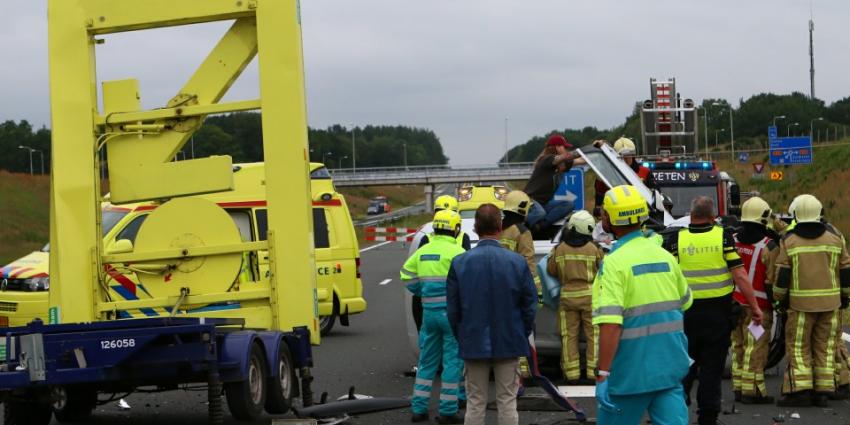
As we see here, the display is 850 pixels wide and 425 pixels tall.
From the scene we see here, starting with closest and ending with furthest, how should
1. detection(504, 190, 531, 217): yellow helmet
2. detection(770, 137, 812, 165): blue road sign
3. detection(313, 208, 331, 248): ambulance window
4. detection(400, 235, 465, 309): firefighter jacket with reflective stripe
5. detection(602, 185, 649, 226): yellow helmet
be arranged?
detection(602, 185, 649, 226): yellow helmet, detection(400, 235, 465, 309): firefighter jacket with reflective stripe, detection(504, 190, 531, 217): yellow helmet, detection(313, 208, 331, 248): ambulance window, detection(770, 137, 812, 165): blue road sign

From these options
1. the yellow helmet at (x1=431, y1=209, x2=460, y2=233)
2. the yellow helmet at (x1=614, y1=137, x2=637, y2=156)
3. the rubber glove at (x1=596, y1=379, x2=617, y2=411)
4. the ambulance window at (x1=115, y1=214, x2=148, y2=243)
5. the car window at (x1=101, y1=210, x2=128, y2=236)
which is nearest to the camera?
the rubber glove at (x1=596, y1=379, x2=617, y2=411)

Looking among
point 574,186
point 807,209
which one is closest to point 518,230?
point 807,209

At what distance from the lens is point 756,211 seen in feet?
38.3

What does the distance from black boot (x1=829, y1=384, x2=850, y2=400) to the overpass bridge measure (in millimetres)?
94603

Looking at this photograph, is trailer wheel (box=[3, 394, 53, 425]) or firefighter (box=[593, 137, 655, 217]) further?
firefighter (box=[593, 137, 655, 217])

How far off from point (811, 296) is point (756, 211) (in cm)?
88

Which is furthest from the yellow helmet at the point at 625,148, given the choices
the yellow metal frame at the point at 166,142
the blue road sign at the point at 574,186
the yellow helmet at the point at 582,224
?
the yellow metal frame at the point at 166,142

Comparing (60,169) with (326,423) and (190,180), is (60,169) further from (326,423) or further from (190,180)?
(326,423)

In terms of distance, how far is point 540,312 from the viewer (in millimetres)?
13109

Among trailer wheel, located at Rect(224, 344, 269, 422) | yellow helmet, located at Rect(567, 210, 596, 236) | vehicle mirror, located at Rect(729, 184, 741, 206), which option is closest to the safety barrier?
vehicle mirror, located at Rect(729, 184, 741, 206)

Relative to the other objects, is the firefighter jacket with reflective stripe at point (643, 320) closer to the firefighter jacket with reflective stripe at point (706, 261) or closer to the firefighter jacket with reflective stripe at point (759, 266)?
the firefighter jacket with reflective stripe at point (706, 261)

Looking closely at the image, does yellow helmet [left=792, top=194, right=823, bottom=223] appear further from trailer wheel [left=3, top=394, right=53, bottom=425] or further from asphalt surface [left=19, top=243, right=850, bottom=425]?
trailer wheel [left=3, top=394, right=53, bottom=425]

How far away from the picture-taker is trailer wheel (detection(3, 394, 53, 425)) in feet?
33.7

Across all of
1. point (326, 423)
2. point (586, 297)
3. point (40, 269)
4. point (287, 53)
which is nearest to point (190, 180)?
point (287, 53)
